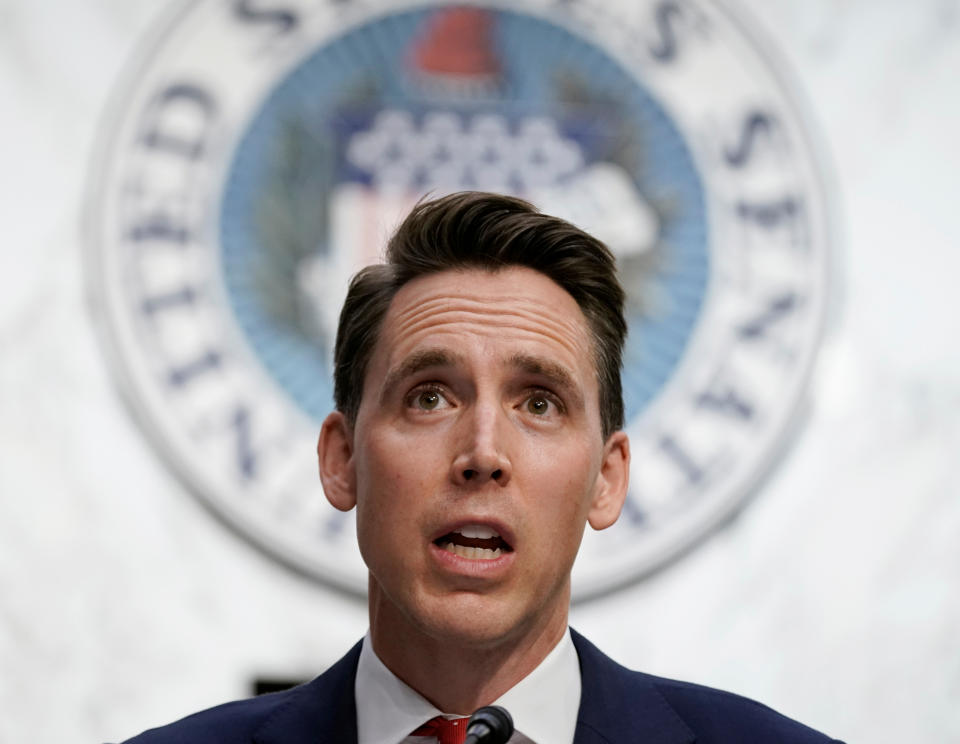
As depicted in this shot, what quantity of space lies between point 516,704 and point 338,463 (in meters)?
0.38

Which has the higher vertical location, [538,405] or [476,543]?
[538,405]

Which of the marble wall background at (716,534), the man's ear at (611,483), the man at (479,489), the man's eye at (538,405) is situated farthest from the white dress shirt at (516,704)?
the marble wall background at (716,534)

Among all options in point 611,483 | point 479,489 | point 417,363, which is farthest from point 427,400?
point 611,483

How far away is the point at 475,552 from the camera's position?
1458mm

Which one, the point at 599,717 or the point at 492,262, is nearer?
the point at 599,717

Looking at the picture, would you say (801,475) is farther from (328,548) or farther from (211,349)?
(211,349)

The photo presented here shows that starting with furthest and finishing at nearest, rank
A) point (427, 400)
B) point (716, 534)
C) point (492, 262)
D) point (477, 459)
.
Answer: point (716, 534), point (492, 262), point (427, 400), point (477, 459)

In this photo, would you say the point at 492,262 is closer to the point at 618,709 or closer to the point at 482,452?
the point at 482,452

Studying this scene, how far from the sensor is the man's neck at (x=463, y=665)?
4.98ft

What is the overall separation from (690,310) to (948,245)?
26.3 inches

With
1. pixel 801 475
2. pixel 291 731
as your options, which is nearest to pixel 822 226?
pixel 801 475

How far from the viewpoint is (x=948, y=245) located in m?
3.48

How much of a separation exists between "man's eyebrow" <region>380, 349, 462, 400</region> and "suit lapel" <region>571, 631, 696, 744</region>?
0.37 meters

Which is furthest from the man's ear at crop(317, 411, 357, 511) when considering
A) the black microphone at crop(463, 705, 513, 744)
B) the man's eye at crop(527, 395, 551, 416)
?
the black microphone at crop(463, 705, 513, 744)
